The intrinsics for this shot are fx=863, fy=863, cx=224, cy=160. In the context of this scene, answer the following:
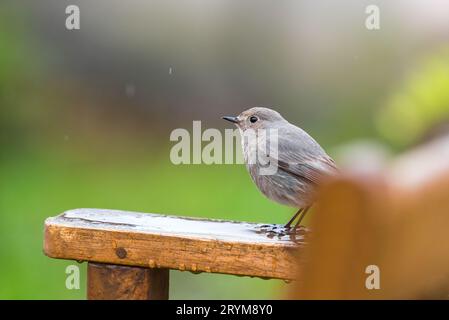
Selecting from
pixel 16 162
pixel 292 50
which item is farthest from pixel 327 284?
pixel 292 50

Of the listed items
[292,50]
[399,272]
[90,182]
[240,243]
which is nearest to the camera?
[399,272]

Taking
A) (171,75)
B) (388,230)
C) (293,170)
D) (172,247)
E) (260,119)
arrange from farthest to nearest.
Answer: (171,75), (260,119), (293,170), (172,247), (388,230)

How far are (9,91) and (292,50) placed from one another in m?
2.49

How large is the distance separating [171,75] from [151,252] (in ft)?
18.2

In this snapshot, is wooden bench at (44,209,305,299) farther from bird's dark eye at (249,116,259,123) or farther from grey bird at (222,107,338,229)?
bird's dark eye at (249,116,259,123)

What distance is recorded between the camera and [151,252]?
2236mm

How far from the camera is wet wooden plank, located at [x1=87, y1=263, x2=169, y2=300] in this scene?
2.23 m

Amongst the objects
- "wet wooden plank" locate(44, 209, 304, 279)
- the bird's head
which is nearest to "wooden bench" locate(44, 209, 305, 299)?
"wet wooden plank" locate(44, 209, 304, 279)

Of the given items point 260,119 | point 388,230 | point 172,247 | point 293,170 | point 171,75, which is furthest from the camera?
point 171,75

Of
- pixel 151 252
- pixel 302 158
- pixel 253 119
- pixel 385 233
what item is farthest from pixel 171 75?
pixel 385 233

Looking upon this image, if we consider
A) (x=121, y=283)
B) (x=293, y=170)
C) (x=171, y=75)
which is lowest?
(x=121, y=283)

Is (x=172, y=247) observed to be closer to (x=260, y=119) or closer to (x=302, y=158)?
(x=302, y=158)

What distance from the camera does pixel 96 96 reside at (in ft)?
25.4

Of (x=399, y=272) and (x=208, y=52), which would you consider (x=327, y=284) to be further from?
(x=208, y=52)
